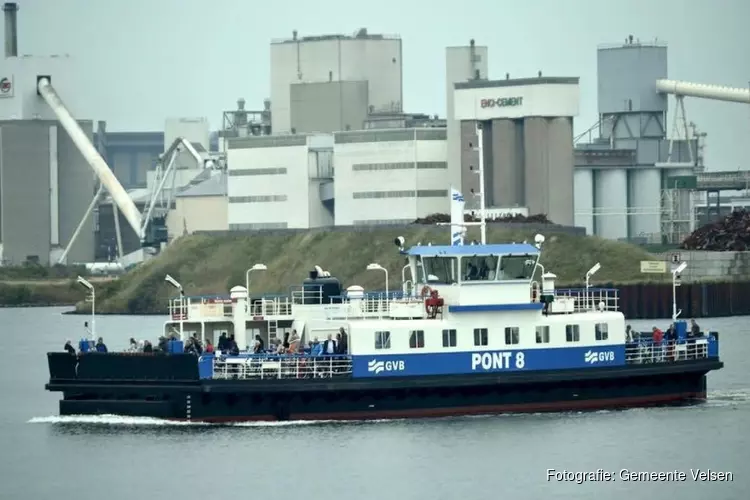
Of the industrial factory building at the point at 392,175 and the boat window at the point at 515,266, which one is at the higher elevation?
the industrial factory building at the point at 392,175

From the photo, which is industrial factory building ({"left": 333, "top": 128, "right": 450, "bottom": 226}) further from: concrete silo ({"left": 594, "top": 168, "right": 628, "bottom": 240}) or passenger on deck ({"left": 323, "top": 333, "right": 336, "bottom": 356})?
passenger on deck ({"left": 323, "top": 333, "right": 336, "bottom": 356})

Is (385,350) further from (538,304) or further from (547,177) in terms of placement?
(547,177)

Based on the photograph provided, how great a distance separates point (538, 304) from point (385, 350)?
13.8 feet

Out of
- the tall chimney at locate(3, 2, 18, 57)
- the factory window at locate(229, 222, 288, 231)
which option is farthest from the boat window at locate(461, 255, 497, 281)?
the tall chimney at locate(3, 2, 18, 57)

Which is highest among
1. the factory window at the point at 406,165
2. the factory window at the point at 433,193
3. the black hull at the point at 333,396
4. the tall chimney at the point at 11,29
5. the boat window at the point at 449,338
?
the tall chimney at the point at 11,29

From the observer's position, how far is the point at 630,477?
4184 centimetres

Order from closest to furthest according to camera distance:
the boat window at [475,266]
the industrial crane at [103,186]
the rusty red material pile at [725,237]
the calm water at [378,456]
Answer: the calm water at [378,456] < the boat window at [475,266] < the rusty red material pile at [725,237] < the industrial crane at [103,186]

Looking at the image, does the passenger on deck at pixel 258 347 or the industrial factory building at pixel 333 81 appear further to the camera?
the industrial factory building at pixel 333 81

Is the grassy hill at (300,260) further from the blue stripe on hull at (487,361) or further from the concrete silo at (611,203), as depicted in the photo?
the blue stripe on hull at (487,361)

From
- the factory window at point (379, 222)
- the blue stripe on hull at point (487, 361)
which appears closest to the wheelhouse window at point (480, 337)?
the blue stripe on hull at point (487, 361)

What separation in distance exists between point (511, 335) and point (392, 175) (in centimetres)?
8013

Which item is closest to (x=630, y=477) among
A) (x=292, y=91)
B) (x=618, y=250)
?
(x=618, y=250)

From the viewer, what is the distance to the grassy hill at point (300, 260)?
10975 cm

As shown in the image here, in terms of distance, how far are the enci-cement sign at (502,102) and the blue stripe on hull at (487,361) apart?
75763mm
